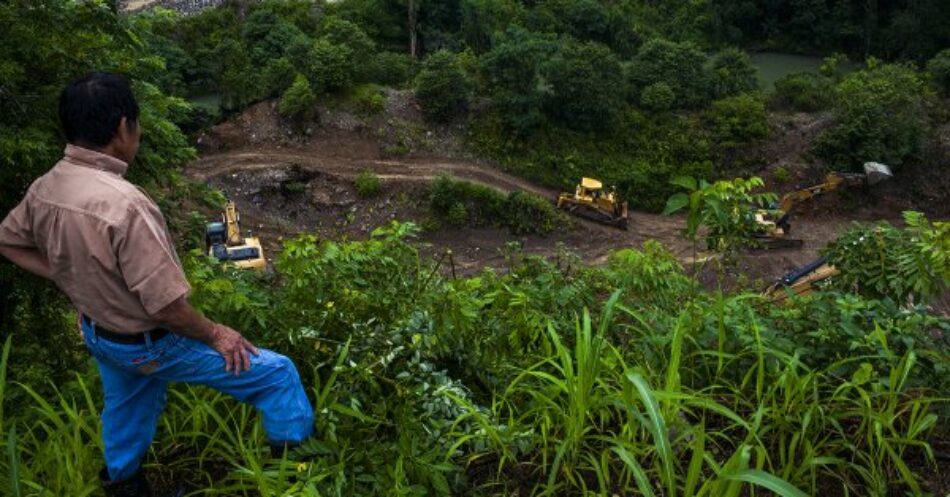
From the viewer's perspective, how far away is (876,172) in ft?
67.5

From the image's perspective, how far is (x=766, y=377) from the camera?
136 inches

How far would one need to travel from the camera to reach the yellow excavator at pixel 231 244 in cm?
1477

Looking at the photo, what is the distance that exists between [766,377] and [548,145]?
18997 millimetres

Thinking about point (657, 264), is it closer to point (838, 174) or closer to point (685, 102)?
point (838, 174)

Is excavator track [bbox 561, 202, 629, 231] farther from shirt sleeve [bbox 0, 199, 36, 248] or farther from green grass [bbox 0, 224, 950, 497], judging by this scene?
shirt sleeve [bbox 0, 199, 36, 248]

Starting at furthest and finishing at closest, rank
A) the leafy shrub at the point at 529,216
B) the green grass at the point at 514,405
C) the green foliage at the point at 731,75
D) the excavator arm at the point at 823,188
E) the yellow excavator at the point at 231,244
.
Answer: the green foliage at the point at 731,75, the excavator arm at the point at 823,188, the leafy shrub at the point at 529,216, the yellow excavator at the point at 231,244, the green grass at the point at 514,405

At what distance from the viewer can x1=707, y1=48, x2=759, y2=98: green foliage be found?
79.9ft


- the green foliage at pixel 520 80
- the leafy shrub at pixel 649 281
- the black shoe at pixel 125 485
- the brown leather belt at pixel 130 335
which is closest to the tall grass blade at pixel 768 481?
the brown leather belt at pixel 130 335

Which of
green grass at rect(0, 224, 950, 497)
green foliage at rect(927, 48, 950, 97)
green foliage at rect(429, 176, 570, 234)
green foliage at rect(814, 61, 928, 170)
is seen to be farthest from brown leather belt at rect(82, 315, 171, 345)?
green foliage at rect(927, 48, 950, 97)

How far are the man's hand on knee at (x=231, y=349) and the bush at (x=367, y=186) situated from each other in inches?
690

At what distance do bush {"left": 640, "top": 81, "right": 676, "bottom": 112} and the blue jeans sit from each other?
2162 cm

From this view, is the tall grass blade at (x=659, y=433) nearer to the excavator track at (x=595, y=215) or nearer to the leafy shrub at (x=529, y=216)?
the leafy shrub at (x=529, y=216)

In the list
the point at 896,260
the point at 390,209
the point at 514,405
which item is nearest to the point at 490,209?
the point at 390,209

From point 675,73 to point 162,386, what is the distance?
22.9 m
